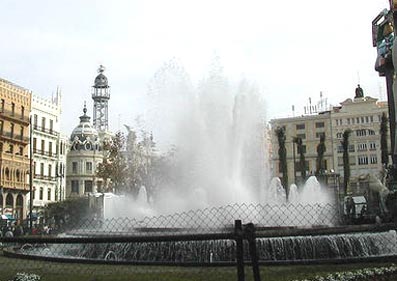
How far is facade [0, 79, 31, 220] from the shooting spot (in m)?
58.8

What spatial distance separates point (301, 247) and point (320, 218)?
9322 millimetres

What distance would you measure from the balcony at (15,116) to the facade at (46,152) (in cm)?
351

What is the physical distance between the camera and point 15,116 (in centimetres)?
6250

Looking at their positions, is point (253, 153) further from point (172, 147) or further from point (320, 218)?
point (320, 218)

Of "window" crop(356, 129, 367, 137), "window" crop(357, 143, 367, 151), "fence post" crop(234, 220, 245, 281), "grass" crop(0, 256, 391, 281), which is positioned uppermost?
"window" crop(356, 129, 367, 137)

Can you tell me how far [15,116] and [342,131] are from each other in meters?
58.7

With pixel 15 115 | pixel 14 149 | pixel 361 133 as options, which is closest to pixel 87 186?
pixel 14 149

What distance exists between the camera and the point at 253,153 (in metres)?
31.3

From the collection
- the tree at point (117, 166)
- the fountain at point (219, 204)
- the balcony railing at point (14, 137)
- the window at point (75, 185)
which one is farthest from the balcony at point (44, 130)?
the fountain at point (219, 204)

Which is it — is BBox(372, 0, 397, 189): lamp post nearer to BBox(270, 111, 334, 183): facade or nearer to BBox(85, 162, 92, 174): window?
BBox(270, 111, 334, 183): facade

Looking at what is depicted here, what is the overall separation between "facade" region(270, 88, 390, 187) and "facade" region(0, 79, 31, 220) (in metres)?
48.9

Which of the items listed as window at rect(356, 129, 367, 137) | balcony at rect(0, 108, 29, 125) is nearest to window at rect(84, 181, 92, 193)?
balcony at rect(0, 108, 29, 125)

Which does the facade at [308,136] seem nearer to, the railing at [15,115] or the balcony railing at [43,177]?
the balcony railing at [43,177]

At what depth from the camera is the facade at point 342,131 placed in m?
91.4
